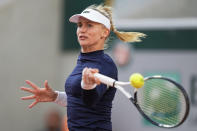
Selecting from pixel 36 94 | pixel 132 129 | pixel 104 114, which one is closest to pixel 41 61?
pixel 132 129

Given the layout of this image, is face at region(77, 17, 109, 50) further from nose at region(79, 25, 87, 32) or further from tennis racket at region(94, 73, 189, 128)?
tennis racket at region(94, 73, 189, 128)

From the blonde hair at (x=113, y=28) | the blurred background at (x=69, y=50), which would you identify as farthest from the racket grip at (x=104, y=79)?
the blurred background at (x=69, y=50)

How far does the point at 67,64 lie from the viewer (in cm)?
945

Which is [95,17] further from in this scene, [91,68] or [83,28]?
[91,68]

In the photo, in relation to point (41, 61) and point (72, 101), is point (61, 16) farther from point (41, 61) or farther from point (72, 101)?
point (72, 101)

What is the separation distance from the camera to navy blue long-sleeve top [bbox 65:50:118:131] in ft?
9.71

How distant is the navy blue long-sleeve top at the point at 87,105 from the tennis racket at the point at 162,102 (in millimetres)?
212

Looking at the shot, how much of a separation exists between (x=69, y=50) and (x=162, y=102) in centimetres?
617

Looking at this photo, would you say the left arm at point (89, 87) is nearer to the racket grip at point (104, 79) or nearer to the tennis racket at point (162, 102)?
the racket grip at point (104, 79)

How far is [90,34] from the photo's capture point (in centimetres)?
307

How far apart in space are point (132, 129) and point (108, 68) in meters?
5.30

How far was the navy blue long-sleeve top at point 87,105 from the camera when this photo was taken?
9.71ft

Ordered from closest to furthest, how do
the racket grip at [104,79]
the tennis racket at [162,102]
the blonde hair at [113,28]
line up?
the racket grip at [104,79], the tennis racket at [162,102], the blonde hair at [113,28]

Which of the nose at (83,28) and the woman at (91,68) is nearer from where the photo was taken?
the woman at (91,68)
